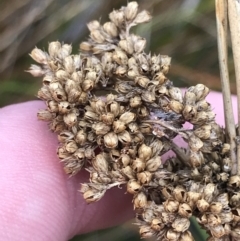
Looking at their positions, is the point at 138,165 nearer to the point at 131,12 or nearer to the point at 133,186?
the point at 133,186

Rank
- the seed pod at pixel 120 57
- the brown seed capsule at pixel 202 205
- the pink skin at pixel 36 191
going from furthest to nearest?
the pink skin at pixel 36 191 < the seed pod at pixel 120 57 < the brown seed capsule at pixel 202 205

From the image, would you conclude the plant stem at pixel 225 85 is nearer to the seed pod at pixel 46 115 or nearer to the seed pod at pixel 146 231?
the seed pod at pixel 146 231

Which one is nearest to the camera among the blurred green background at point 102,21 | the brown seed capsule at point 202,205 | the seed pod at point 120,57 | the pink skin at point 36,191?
the brown seed capsule at point 202,205

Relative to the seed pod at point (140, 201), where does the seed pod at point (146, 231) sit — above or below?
below

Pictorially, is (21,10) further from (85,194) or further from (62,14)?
(85,194)

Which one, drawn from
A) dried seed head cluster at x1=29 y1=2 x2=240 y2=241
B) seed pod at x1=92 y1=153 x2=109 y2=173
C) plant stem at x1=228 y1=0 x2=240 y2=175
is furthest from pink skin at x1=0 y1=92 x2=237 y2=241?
plant stem at x1=228 y1=0 x2=240 y2=175

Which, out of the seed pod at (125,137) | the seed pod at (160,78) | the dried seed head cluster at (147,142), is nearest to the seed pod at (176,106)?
the dried seed head cluster at (147,142)

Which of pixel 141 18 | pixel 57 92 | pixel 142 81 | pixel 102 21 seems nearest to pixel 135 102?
pixel 142 81

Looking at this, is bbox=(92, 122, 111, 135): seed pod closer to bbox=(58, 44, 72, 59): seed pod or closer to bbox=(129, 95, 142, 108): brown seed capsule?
bbox=(129, 95, 142, 108): brown seed capsule
